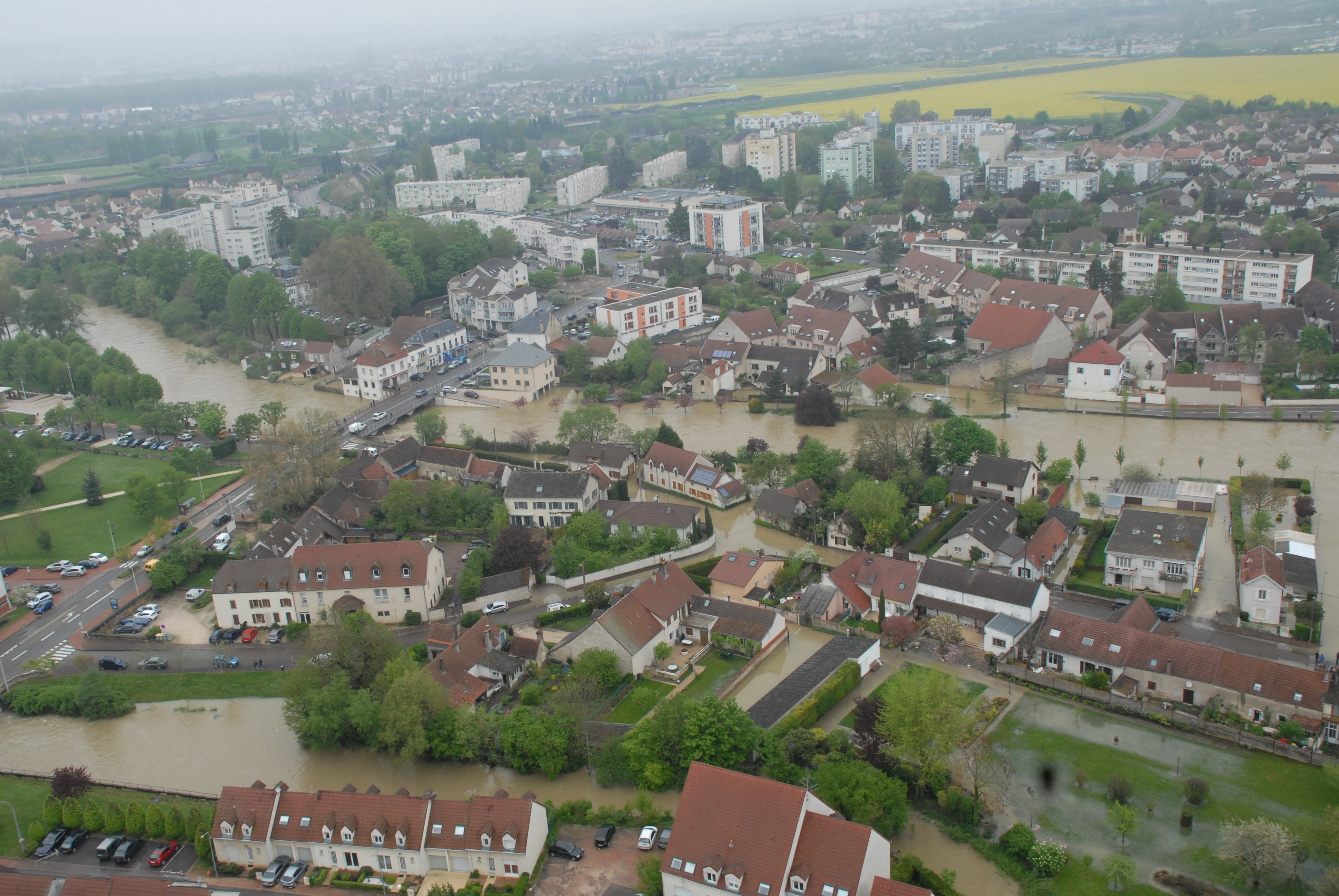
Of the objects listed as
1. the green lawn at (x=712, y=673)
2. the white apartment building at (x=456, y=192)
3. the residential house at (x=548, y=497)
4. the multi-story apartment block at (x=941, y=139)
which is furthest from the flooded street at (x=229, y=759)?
the multi-story apartment block at (x=941, y=139)

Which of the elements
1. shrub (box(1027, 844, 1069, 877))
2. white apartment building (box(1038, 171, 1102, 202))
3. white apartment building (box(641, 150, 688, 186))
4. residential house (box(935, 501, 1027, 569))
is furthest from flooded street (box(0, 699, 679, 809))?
white apartment building (box(641, 150, 688, 186))

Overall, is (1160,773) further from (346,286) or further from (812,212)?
(812,212)

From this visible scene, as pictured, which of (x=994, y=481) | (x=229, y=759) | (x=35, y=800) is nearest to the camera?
(x=35, y=800)

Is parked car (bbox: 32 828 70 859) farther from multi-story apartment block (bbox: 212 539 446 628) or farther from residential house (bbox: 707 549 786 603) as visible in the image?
residential house (bbox: 707 549 786 603)

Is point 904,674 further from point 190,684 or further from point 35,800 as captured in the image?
point 35,800

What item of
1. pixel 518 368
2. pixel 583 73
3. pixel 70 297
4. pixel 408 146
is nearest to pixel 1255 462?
pixel 518 368

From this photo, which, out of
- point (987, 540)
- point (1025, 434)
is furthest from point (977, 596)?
point (1025, 434)

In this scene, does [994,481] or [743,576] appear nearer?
[743,576]
